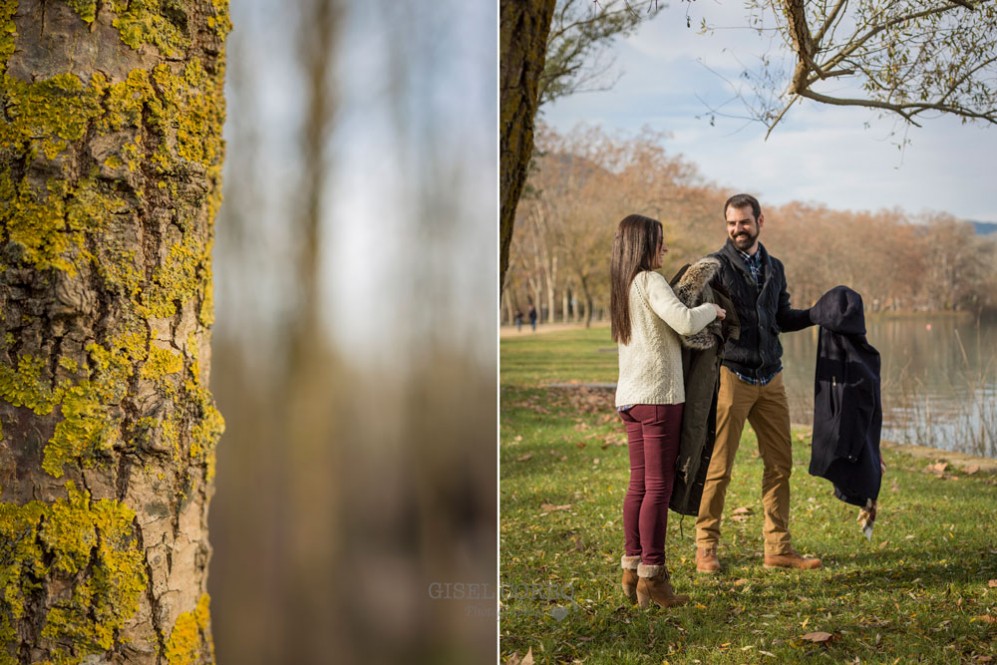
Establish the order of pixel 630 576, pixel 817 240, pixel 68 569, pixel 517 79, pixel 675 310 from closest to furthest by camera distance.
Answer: pixel 68 569 < pixel 517 79 < pixel 675 310 < pixel 817 240 < pixel 630 576

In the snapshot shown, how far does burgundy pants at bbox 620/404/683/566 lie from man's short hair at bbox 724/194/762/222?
0.56m

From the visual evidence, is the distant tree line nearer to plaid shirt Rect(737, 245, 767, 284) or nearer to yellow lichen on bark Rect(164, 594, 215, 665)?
plaid shirt Rect(737, 245, 767, 284)

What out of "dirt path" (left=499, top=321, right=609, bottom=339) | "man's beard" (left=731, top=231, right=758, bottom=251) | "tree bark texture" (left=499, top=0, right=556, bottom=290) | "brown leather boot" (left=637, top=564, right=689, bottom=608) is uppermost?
"tree bark texture" (left=499, top=0, right=556, bottom=290)

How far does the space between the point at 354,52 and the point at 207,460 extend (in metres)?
1.30

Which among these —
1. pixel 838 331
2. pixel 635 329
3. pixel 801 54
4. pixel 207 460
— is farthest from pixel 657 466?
pixel 207 460

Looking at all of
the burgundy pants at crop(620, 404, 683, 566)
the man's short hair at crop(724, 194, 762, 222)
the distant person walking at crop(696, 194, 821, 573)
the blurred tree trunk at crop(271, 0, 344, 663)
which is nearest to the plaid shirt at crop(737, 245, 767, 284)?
the distant person walking at crop(696, 194, 821, 573)

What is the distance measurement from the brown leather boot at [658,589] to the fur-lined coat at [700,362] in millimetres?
272

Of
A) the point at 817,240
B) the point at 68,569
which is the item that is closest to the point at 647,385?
the point at 817,240

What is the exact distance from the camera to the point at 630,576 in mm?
2297

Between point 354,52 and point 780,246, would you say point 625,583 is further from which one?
point 354,52

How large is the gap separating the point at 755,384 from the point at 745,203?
0.48 m

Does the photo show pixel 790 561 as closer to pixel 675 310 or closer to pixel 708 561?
pixel 708 561

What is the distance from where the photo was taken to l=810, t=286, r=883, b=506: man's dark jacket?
85.4 inches

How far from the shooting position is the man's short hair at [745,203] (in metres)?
2.24
